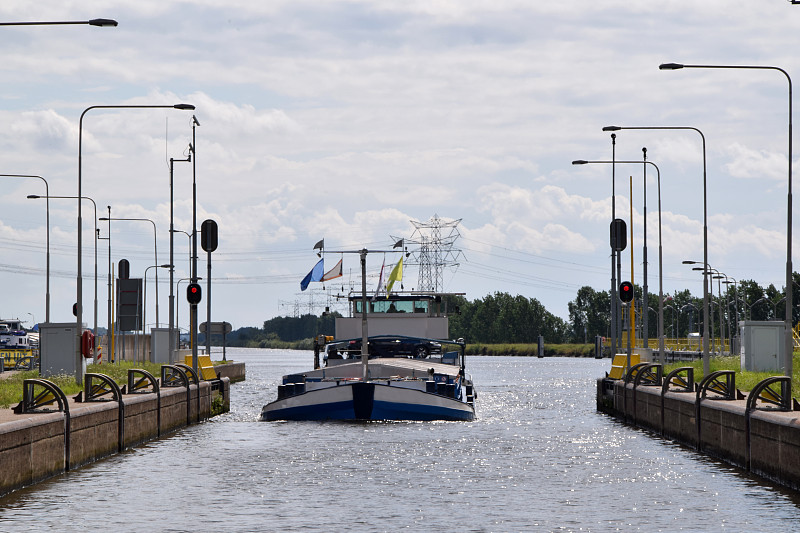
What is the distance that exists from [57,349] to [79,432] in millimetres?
22263

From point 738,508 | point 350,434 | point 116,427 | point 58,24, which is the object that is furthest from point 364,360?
point 738,508

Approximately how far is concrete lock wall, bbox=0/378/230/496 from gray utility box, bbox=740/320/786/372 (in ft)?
81.4

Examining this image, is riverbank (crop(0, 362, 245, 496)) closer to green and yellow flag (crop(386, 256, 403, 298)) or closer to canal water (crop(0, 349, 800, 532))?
canal water (crop(0, 349, 800, 532))

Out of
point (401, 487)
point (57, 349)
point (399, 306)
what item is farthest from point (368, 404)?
point (57, 349)

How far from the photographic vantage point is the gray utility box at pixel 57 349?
45906 mm

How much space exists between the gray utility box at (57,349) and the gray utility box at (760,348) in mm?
26235

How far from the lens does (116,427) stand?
92.2 feet

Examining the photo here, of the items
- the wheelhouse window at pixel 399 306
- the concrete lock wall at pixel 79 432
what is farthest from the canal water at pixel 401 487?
the wheelhouse window at pixel 399 306

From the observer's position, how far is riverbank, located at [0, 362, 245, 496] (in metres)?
20.6

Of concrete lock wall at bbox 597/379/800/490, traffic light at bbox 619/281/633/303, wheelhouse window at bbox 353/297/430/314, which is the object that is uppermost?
traffic light at bbox 619/281/633/303

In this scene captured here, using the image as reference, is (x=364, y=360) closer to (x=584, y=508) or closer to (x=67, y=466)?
(x=67, y=466)

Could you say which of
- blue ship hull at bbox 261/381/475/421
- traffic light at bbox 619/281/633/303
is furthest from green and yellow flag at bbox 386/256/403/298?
blue ship hull at bbox 261/381/475/421

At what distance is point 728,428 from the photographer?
26.0m

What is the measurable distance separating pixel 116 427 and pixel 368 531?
1207 cm
